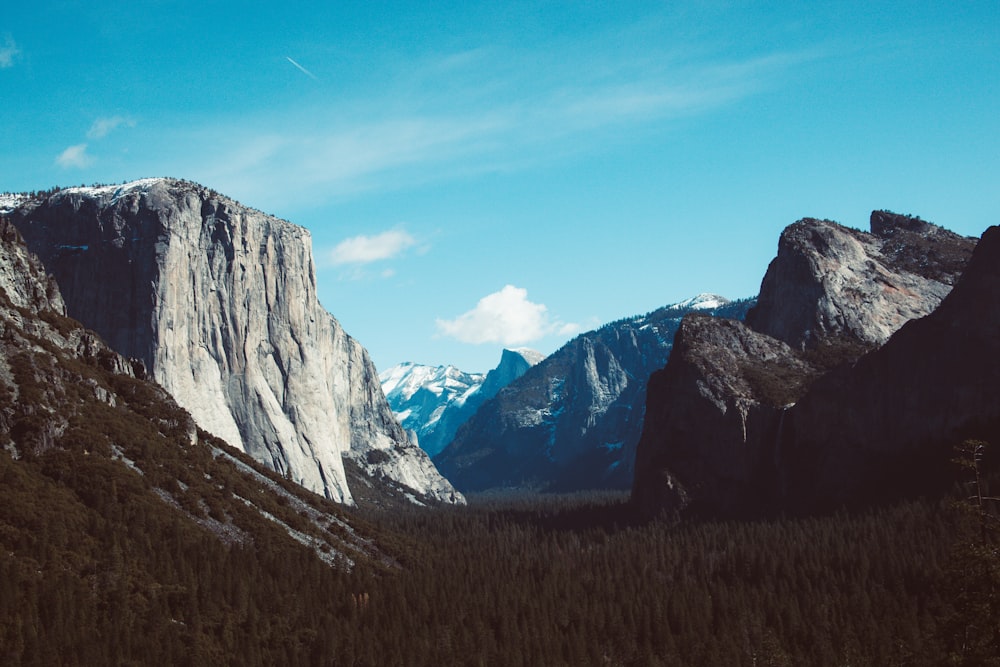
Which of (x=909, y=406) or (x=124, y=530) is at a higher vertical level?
(x=909, y=406)

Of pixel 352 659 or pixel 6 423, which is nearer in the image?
pixel 352 659

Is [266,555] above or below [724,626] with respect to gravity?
above

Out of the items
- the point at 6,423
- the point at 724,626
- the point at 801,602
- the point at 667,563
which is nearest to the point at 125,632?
Result: the point at 6,423

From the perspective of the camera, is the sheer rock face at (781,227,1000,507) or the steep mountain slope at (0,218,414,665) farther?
the sheer rock face at (781,227,1000,507)

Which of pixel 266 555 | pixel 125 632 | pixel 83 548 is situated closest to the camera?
pixel 125 632

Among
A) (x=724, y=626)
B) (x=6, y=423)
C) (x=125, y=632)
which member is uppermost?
(x=6, y=423)

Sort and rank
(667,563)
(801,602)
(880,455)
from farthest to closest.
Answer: (880,455)
(667,563)
(801,602)

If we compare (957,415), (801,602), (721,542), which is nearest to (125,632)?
(801,602)

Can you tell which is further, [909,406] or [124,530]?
[909,406]

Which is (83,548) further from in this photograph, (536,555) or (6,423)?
(536,555)

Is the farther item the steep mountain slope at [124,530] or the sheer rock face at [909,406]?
the sheer rock face at [909,406]
